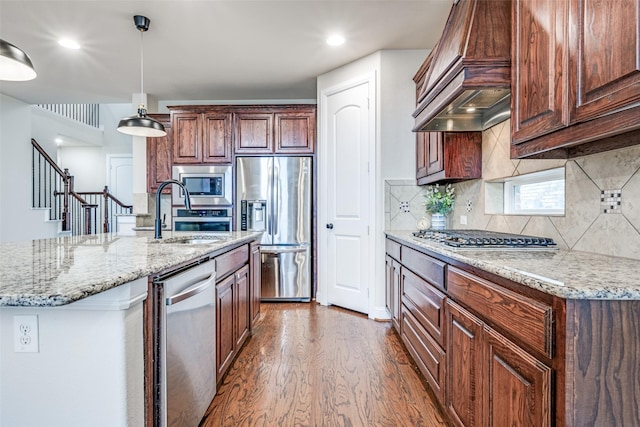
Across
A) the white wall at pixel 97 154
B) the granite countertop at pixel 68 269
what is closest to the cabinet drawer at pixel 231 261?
the granite countertop at pixel 68 269

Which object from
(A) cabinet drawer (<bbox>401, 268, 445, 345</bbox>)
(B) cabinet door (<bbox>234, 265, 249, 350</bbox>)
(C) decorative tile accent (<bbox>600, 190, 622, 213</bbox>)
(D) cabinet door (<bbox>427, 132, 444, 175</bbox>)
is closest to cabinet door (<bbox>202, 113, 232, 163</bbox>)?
(B) cabinet door (<bbox>234, 265, 249, 350</bbox>)

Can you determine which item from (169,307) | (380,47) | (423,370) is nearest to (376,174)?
(380,47)

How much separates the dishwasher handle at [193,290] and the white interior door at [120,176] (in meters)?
7.20

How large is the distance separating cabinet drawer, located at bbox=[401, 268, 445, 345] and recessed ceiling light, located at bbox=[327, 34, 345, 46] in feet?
7.18

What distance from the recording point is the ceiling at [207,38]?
268 centimetres

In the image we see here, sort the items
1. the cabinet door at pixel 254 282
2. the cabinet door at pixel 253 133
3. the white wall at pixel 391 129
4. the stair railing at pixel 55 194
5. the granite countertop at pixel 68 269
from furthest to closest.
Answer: the stair railing at pixel 55 194 < the cabinet door at pixel 253 133 < the white wall at pixel 391 129 < the cabinet door at pixel 254 282 < the granite countertop at pixel 68 269

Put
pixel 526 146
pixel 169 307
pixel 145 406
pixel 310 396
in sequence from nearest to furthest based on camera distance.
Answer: pixel 145 406 → pixel 169 307 → pixel 526 146 → pixel 310 396

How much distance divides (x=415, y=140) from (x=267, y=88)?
223 cm

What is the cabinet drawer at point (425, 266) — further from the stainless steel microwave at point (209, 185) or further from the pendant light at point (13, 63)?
the stainless steel microwave at point (209, 185)

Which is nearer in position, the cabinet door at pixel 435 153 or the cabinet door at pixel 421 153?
the cabinet door at pixel 435 153

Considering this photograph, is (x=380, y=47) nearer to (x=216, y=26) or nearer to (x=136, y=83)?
(x=216, y=26)

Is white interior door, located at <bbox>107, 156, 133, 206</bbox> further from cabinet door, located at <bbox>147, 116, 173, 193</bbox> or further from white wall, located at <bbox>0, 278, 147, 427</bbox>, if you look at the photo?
white wall, located at <bbox>0, 278, 147, 427</bbox>

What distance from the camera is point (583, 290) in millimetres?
832

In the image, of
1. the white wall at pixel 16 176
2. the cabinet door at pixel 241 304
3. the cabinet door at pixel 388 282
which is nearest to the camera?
the cabinet door at pixel 241 304
